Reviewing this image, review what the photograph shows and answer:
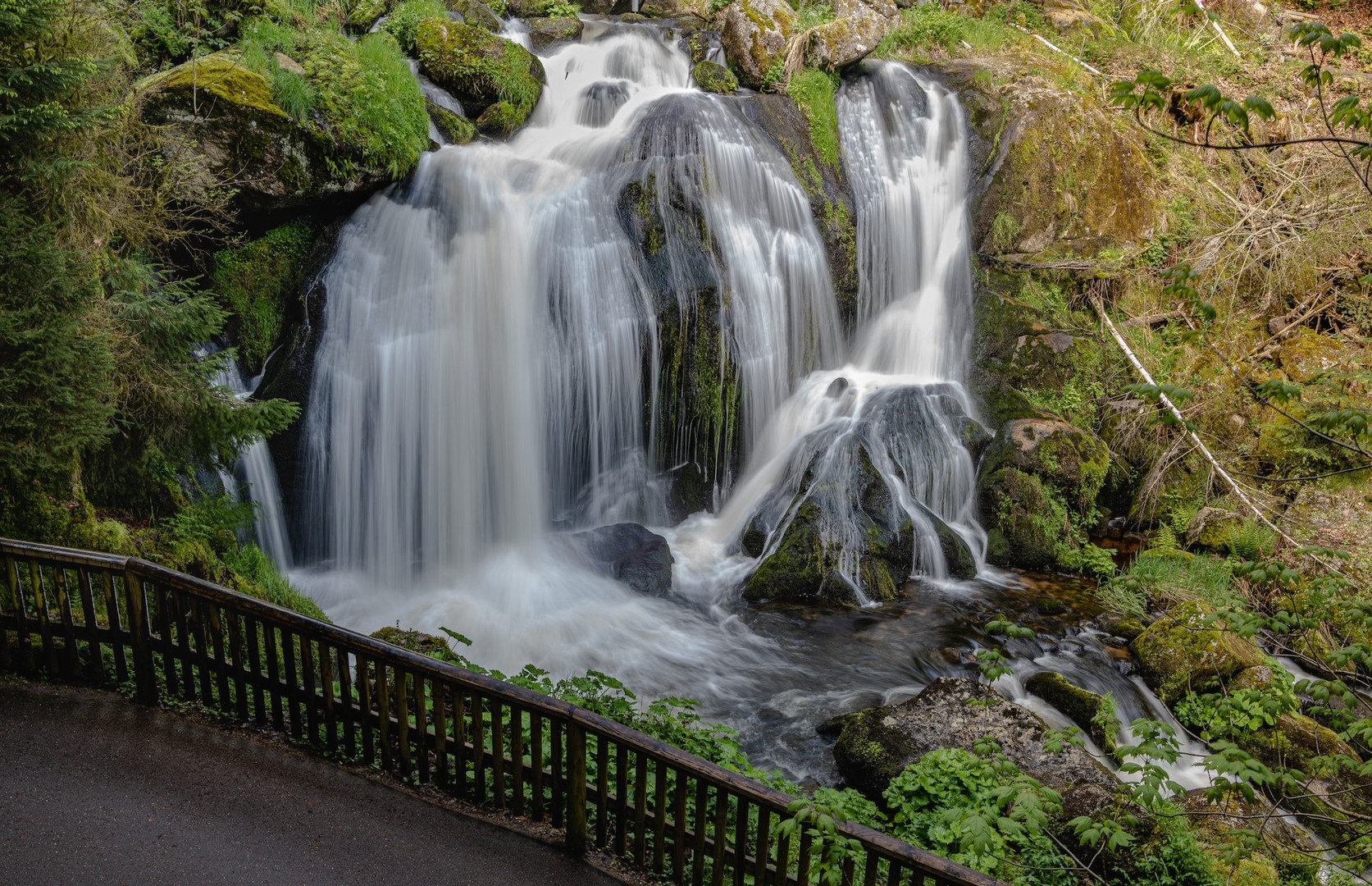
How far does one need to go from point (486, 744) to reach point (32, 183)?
16.1ft

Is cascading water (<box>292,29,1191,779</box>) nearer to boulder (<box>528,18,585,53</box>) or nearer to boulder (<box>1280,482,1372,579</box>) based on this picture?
boulder (<box>528,18,585,53</box>)

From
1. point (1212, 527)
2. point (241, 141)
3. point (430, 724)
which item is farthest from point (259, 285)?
point (1212, 527)

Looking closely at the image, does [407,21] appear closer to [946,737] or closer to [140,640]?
[140,640]

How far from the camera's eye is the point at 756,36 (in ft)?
46.1

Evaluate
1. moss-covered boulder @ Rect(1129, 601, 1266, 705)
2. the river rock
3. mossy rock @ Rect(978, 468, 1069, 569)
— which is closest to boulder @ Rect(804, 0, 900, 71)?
mossy rock @ Rect(978, 468, 1069, 569)

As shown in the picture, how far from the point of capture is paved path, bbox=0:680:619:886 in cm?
395

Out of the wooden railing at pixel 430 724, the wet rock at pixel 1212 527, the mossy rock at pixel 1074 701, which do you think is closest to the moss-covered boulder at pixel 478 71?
the wooden railing at pixel 430 724

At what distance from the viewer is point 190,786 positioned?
4.44m

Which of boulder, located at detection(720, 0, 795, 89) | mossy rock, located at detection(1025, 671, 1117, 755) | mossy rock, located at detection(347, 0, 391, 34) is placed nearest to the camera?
mossy rock, located at detection(1025, 671, 1117, 755)

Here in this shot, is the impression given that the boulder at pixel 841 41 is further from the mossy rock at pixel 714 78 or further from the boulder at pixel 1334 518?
the boulder at pixel 1334 518

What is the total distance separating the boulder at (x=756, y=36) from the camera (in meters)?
14.0

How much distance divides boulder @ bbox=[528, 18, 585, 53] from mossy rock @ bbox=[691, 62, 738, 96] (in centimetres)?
274

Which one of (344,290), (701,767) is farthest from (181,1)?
(701,767)

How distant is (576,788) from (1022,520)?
837cm
